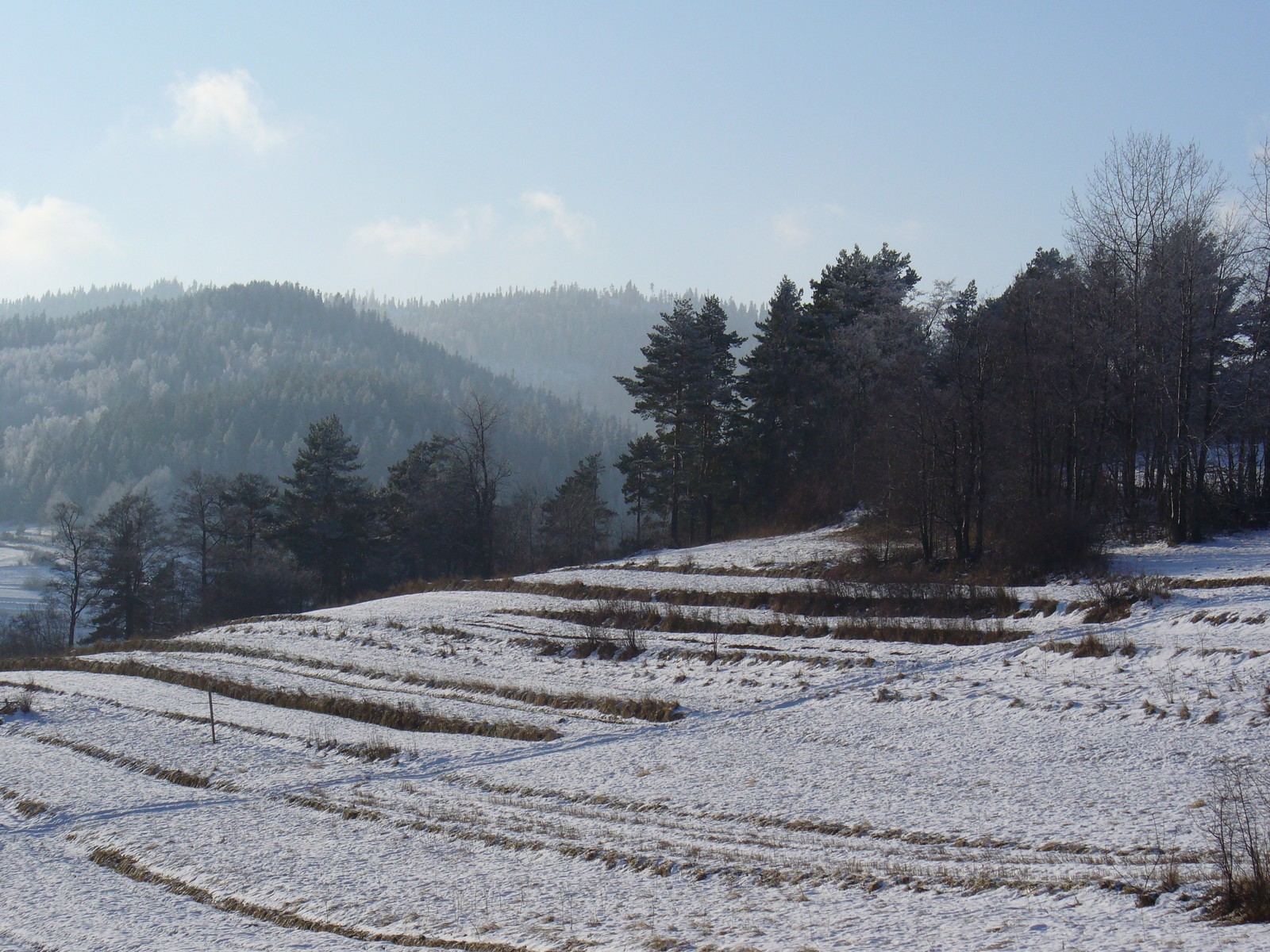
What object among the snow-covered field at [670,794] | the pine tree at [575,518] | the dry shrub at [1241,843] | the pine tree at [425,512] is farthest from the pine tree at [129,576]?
the dry shrub at [1241,843]

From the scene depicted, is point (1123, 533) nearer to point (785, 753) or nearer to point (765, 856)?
point (785, 753)

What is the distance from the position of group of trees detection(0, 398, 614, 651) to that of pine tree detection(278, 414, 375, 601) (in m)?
0.07

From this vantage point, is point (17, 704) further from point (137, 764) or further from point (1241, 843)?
point (1241, 843)

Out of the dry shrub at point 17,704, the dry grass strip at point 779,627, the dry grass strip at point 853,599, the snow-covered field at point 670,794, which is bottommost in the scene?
the dry shrub at point 17,704

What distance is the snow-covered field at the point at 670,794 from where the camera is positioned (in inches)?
350

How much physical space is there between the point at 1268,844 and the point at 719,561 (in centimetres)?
3177

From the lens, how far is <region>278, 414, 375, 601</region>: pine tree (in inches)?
2309

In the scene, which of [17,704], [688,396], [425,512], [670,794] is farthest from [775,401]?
[670,794]

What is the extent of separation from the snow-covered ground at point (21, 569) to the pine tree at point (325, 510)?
21785mm

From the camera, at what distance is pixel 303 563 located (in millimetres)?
59562

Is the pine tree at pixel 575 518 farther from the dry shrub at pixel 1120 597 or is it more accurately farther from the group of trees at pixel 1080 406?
the dry shrub at pixel 1120 597

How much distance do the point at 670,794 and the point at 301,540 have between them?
165 feet

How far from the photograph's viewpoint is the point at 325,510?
59.1 meters

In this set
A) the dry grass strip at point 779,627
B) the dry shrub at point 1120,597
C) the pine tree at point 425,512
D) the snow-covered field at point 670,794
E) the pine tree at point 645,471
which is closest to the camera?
the snow-covered field at point 670,794
